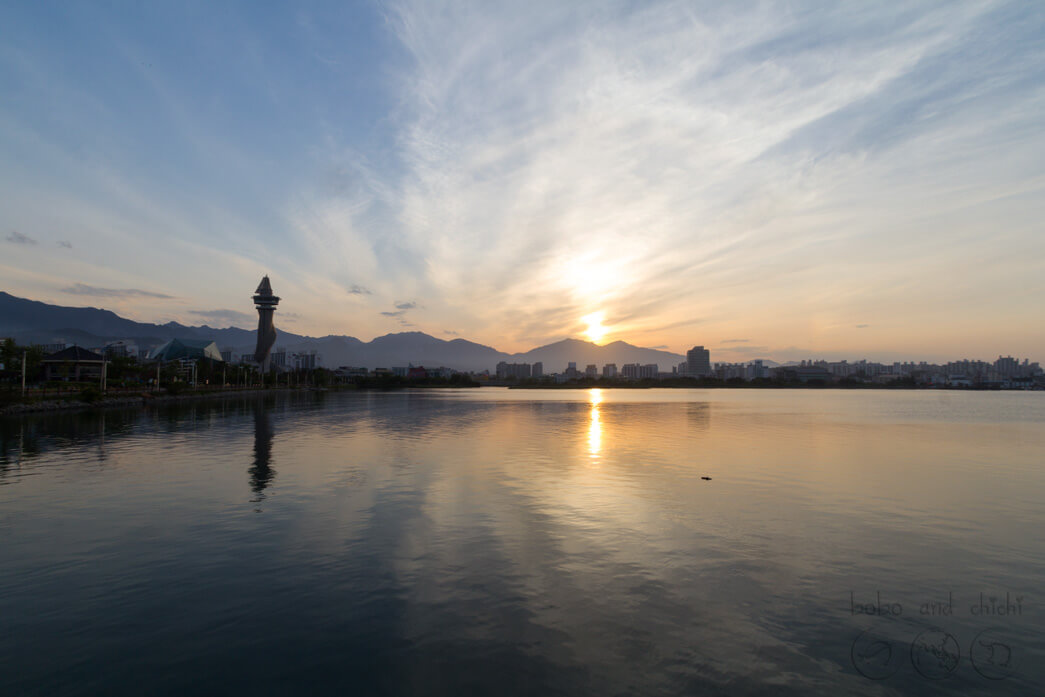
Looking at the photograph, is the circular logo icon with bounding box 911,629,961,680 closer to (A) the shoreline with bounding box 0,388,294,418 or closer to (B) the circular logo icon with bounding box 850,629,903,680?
(B) the circular logo icon with bounding box 850,629,903,680

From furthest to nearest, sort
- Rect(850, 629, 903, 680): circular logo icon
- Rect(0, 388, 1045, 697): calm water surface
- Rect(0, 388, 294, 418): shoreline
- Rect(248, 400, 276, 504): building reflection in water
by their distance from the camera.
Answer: Rect(0, 388, 294, 418): shoreline, Rect(248, 400, 276, 504): building reflection in water, Rect(850, 629, 903, 680): circular logo icon, Rect(0, 388, 1045, 697): calm water surface

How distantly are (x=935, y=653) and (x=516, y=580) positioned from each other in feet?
33.1

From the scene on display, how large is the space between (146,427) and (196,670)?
56.8m

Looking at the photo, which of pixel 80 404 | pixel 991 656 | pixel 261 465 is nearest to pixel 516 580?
pixel 991 656

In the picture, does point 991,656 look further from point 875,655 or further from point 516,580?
point 516,580

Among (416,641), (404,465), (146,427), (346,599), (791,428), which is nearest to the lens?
(416,641)

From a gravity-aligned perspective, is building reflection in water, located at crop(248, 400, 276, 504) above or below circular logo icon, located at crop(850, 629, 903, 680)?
above

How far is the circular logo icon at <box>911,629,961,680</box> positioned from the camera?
33.2 ft

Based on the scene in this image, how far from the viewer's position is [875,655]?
10594mm

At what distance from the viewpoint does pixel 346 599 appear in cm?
1292

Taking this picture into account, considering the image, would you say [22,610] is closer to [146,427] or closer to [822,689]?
[822,689]

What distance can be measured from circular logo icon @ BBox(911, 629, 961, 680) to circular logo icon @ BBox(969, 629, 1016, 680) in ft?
1.09

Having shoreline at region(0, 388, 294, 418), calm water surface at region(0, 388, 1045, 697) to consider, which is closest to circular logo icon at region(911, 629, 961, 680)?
calm water surface at region(0, 388, 1045, 697)

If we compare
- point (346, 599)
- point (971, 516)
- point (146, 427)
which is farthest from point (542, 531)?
point (146, 427)
